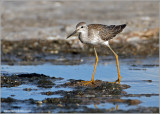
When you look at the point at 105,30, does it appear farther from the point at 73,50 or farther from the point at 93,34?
the point at 73,50


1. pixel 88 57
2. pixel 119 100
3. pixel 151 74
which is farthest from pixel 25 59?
pixel 119 100

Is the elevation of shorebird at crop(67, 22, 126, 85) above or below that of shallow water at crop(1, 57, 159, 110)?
above

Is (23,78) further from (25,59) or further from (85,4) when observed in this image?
(85,4)

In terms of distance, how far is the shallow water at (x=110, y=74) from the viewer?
307 inches

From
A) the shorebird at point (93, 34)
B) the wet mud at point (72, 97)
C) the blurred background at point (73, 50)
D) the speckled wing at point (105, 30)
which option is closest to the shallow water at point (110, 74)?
the blurred background at point (73, 50)

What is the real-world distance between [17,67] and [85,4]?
1198 centimetres

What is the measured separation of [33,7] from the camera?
2242 centimetres

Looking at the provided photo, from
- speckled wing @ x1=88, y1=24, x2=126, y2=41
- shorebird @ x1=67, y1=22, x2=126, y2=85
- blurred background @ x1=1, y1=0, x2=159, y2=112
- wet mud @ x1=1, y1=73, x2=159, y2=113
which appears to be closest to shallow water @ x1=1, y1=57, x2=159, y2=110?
blurred background @ x1=1, y1=0, x2=159, y2=112

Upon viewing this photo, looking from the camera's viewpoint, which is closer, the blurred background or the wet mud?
the wet mud

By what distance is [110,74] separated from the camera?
10.4 metres

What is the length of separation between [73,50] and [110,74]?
13.3 feet

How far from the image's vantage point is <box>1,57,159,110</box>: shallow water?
7.79m

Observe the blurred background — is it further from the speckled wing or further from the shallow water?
the speckled wing

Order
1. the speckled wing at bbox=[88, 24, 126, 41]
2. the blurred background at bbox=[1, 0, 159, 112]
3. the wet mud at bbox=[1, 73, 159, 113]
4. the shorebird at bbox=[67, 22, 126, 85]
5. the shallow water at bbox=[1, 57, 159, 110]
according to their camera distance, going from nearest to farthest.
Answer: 1. the wet mud at bbox=[1, 73, 159, 113]
2. the blurred background at bbox=[1, 0, 159, 112]
3. the shallow water at bbox=[1, 57, 159, 110]
4. the shorebird at bbox=[67, 22, 126, 85]
5. the speckled wing at bbox=[88, 24, 126, 41]
